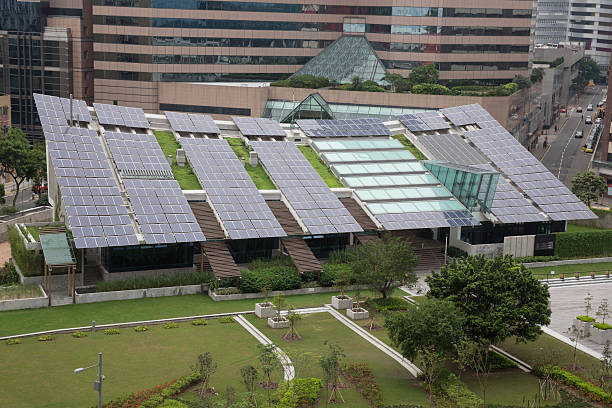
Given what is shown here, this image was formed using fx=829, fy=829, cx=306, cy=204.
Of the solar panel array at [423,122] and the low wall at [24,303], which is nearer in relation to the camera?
the low wall at [24,303]

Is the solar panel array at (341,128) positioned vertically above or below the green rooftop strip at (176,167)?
above

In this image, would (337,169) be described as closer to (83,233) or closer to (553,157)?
(83,233)

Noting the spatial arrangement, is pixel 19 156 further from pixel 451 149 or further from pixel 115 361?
pixel 115 361

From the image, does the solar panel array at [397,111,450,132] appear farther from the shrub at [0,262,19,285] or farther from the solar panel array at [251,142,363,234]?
the shrub at [0,262,19,285]

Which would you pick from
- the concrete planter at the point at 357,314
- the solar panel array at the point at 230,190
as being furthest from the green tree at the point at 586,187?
the concrete planter at the point at 357,314

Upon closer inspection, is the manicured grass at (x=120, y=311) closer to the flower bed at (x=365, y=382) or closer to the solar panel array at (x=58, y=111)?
the flower bed at (x=365, y=382)

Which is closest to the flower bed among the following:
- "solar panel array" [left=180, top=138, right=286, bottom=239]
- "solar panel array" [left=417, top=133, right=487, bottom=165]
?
"solar panel array" [left=180, top=138, right=286, bottom=239]

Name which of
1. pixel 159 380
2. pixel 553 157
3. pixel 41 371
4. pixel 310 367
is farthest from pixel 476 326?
pixel 553 157
